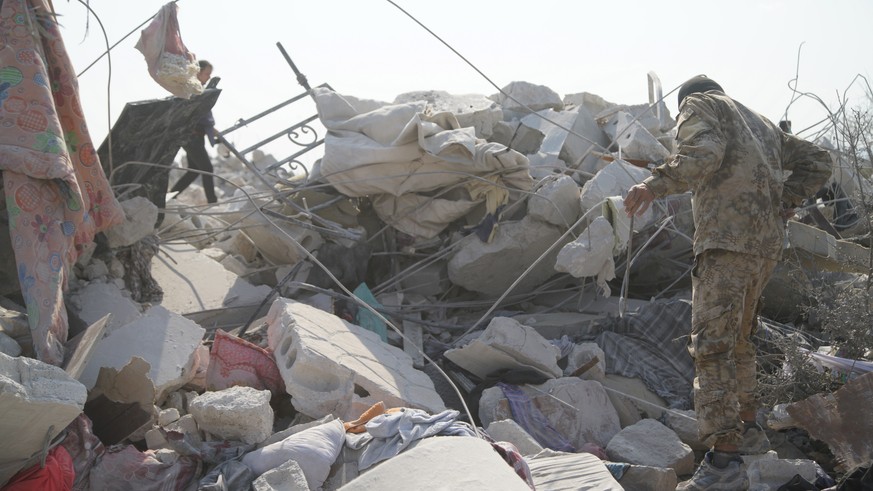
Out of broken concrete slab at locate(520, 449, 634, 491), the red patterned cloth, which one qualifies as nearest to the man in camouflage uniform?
broken concrete slab at locate(520, 449, 634, 491)

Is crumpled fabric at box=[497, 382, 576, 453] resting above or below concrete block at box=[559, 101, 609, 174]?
below

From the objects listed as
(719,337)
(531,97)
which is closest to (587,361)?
(719,337)

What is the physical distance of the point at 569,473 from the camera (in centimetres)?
388

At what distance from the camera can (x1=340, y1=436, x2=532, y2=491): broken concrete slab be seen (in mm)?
2840

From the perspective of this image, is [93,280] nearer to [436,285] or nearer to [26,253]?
[26,253]

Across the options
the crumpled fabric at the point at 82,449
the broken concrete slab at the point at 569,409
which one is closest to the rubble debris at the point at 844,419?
the broken concrete slab at the point at 569,409

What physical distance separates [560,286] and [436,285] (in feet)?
3.43

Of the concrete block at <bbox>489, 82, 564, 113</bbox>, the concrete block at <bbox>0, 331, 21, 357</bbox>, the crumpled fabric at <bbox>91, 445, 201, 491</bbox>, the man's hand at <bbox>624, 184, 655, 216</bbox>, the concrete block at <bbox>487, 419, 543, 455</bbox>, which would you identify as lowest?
the crumpled fabric at <bbox>91, 445, 201, 491</bbox>

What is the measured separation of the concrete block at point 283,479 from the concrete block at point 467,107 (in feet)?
13.8

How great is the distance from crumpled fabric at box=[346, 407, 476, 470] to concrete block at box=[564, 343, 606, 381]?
1622mm

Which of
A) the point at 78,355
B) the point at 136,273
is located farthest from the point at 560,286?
the point at 78,355

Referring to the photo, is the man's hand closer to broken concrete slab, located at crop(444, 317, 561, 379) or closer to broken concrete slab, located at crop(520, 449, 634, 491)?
broken concrete slab, located at crop(520, 449, 634, 491)

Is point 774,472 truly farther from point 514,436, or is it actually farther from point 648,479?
point 514,436

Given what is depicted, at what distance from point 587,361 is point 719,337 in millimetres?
1584
